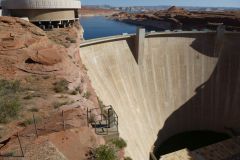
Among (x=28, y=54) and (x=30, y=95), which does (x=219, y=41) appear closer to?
(x=28, y=54)

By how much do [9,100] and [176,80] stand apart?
24121mm

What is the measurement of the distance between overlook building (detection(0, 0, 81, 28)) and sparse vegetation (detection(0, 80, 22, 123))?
→ 12439 millimetres

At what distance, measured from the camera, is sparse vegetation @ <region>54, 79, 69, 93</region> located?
623 inches

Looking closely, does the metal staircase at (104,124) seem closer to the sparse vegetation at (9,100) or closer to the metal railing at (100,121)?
the metal railing at (100,121)

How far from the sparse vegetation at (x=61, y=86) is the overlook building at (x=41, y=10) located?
12543mm

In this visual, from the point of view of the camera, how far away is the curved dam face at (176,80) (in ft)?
100

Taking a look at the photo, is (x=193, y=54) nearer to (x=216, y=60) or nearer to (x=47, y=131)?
(x=216, y=60)

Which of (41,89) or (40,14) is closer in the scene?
(41,89)

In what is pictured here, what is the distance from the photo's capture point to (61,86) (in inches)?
637

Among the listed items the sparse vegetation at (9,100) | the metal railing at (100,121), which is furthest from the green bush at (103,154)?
the sparse vegetation at (9,100)

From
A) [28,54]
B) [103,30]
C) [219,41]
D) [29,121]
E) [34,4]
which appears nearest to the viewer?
[29,121]

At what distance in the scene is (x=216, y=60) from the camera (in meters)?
36.2

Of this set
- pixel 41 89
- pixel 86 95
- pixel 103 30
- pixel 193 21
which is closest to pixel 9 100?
pixel 41 89

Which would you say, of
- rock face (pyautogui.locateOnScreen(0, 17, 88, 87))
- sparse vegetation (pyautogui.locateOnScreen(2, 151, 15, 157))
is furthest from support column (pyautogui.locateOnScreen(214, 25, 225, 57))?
sparse vegetation (pyautogui.locateOnScreen(2, 151, 15, 157))
